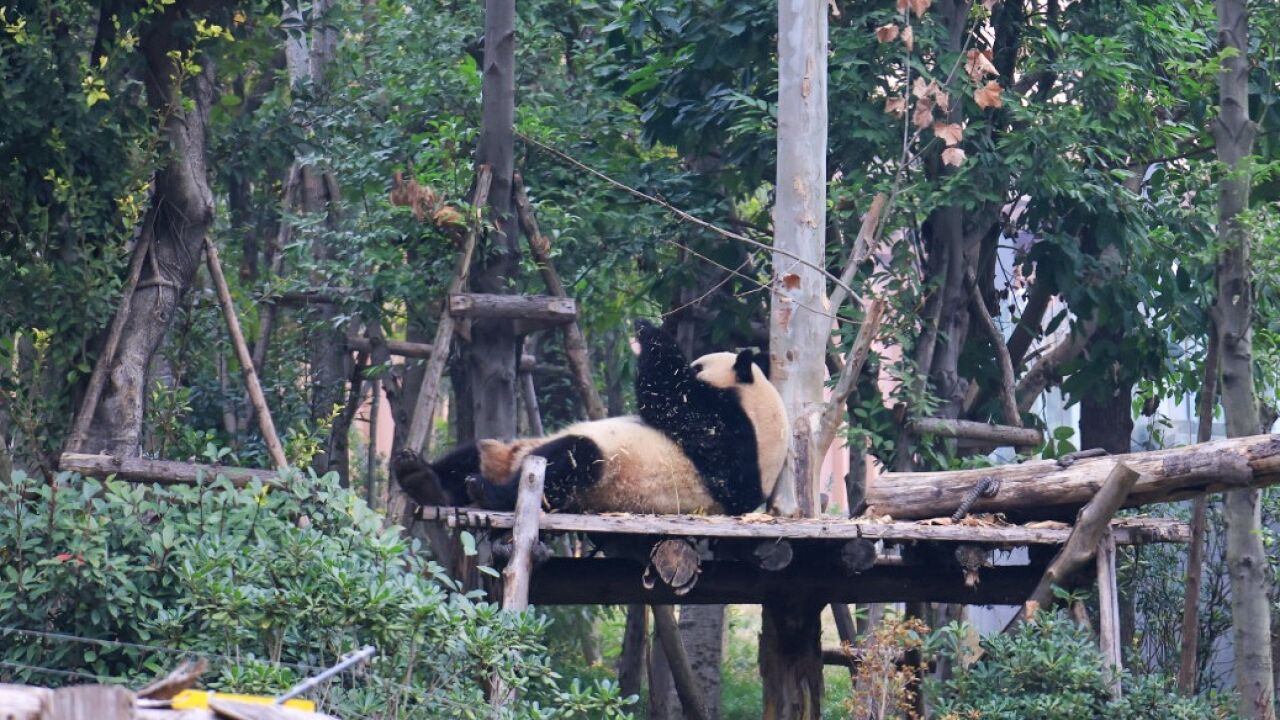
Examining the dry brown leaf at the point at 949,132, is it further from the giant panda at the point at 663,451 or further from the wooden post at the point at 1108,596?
the wooden post at the point at 1108,596

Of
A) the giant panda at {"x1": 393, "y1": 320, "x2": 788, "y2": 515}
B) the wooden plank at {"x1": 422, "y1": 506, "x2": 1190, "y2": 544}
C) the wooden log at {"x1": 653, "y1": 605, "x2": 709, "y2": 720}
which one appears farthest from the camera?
the wooden log at {"x1": 653, "y1": 605, "x2": 709, "y2": 720}

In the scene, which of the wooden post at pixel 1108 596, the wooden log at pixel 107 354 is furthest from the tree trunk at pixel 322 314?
the wooden post at pixel 1108 596

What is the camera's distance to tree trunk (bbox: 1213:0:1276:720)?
7.55 metres

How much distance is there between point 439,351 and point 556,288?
1.12 metres

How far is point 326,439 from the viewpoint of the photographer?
11.6 meters

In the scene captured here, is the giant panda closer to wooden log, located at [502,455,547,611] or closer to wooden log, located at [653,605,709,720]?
wooden log, located at [502,455,547,611]

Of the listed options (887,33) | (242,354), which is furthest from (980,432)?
(242,354)

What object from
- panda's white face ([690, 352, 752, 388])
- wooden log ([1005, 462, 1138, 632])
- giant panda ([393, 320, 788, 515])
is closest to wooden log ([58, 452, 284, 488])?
giant panda ([393, 320, 788, 515])

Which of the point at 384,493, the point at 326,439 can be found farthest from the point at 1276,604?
the point at 384,493

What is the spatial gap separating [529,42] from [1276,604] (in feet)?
23.0

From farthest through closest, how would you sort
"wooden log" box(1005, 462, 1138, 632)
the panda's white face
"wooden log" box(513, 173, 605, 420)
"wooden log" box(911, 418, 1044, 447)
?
1. "wooden log" box(911, 418, 1044, 447)
2. "wooden log" box(513, 173, 605, 420)
3. the panda's white face
4. "wooden log" box(1005, 462, 1138, 632)

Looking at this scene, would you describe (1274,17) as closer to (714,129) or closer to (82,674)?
(714,129)

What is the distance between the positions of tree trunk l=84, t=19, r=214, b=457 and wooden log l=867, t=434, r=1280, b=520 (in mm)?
3867

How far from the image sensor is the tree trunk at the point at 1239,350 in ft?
24.8
